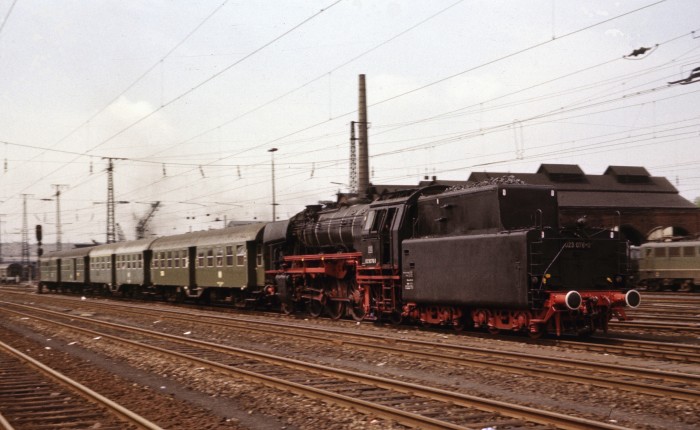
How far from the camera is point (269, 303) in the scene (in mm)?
27812

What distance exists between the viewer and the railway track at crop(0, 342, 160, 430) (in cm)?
818

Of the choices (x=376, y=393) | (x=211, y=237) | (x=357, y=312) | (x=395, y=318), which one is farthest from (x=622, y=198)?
(x=376, y=393)

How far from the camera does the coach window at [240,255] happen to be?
27.3m

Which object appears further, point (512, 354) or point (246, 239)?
point (246, 239)

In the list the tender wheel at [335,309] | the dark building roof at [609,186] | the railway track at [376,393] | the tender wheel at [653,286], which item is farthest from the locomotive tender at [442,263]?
the dark building roof at [609,186]

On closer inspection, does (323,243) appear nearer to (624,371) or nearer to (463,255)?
(463,255)

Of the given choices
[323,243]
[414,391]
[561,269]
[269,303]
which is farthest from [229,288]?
[414,391]

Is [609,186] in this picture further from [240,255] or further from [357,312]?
[357,312]

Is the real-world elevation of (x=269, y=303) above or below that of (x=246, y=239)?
below

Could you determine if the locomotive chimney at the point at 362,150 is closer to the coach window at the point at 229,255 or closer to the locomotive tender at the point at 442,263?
the coach window at the point at 229,255

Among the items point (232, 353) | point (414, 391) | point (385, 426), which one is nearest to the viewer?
point (385, 426)

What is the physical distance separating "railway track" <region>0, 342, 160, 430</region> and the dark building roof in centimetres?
5909

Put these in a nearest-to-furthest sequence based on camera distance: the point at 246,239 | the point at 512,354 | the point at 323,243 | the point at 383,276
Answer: the point at 512,354
the point at 383,276
the point at 323,243
the point at 246,239

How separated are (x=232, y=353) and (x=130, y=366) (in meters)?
2.04
